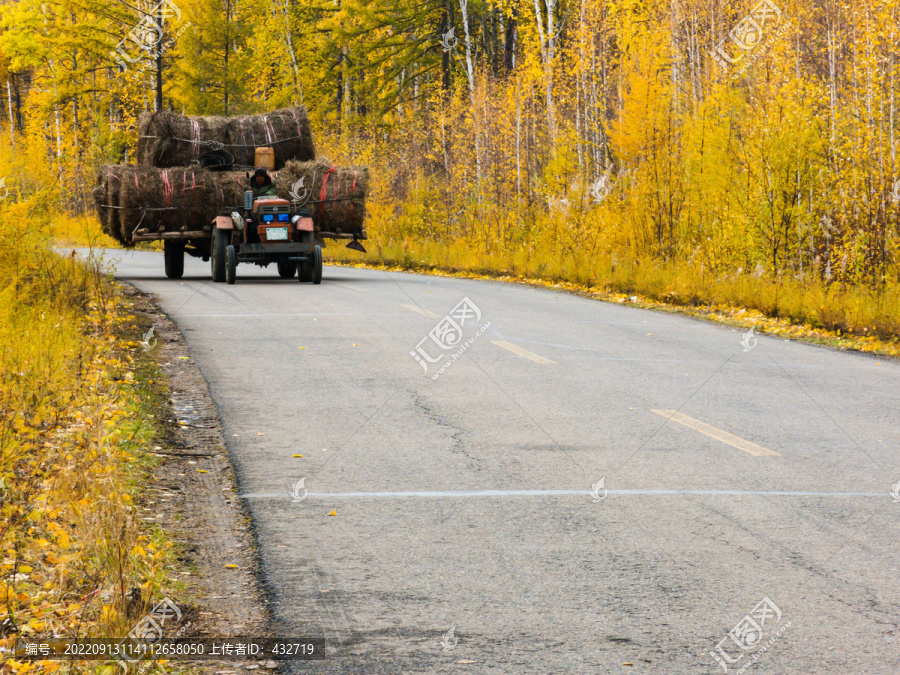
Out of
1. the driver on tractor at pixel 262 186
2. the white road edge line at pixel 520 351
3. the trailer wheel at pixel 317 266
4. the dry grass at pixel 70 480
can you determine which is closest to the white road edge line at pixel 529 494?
the dry grass at pixel 70 480

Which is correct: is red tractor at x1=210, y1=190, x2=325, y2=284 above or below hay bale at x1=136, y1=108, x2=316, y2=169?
below

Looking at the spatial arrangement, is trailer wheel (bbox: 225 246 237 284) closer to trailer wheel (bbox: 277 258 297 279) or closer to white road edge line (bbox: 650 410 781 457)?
trailer wheel (bbox: 277 258 297 279)

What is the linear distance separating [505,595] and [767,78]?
48.2ft

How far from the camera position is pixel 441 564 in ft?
15.7

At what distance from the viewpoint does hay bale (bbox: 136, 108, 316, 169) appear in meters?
20.5

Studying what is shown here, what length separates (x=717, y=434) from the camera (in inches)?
296

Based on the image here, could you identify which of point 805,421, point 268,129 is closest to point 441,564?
point 805,421

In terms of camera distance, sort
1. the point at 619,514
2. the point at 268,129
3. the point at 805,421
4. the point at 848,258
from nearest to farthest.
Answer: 1. the point at 619,514
2. the point at 805,421
3. the point at 848,258
4. the point at 268,129

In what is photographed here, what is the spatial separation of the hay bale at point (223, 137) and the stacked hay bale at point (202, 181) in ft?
0.06

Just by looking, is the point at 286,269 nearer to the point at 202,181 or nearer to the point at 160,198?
the point at 202,181

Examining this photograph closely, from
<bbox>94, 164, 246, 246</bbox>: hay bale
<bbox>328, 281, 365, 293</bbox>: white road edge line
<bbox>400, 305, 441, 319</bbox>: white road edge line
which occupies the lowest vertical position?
<bbox>328, 281, 365, 293</bbox>: white road edge line

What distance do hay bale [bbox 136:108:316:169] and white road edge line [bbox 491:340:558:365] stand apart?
1073 cm

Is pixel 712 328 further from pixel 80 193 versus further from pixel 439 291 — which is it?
pixel 80 193

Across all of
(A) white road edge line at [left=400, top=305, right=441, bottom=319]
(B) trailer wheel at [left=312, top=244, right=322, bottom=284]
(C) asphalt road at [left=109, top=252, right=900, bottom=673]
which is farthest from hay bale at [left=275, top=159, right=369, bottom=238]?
(C) asphalt road at [left=109, top=252, right=900, bottom=673]
